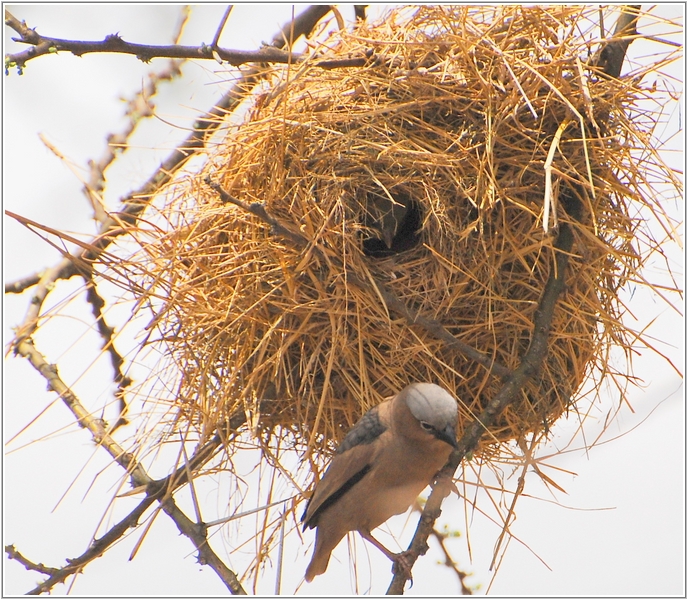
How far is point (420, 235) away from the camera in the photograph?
237 centimetres

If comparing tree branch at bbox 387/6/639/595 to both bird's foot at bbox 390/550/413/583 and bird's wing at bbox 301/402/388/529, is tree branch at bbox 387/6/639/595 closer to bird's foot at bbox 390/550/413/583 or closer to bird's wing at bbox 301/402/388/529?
bird's foot at bbox 390/550/413/583

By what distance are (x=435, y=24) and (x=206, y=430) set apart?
1278 mm

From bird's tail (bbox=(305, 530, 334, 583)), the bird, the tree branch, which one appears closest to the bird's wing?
the bird

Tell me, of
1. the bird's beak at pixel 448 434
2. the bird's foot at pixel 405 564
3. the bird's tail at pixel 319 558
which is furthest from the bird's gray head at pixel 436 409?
the bird's tail at pixel 319 558

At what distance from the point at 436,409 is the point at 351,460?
307mm

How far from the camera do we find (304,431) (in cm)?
234

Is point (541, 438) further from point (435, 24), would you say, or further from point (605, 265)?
point (435, 24)

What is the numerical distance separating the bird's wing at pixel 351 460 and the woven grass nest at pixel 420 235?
0.06 meters

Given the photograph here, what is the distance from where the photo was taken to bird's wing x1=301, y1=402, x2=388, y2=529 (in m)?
2.22

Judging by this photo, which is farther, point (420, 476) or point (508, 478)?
point (508, 478)

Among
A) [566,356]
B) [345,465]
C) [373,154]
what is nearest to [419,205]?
[373,154]

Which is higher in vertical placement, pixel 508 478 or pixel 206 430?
pixel 206 430

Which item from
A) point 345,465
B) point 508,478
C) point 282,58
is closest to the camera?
point 282,58

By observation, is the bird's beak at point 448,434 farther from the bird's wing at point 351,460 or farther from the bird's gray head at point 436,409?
the bird's wing at point 351,460
